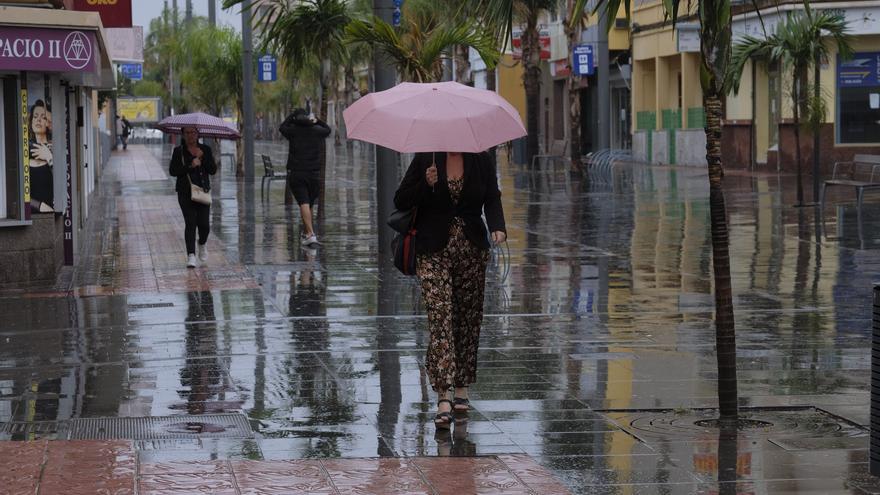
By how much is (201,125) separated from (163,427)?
29.7ft

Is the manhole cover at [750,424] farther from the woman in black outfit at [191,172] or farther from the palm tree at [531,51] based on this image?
the palm tree at [531,51]

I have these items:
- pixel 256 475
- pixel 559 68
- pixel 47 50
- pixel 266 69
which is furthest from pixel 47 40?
pixel 559 68

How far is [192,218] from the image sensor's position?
53.7ft

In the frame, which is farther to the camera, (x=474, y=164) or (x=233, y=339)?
(x=233, y=339)

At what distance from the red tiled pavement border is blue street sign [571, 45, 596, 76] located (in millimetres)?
33415

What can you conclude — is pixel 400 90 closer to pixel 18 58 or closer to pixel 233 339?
pixel 233 339

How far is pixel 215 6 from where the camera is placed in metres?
49.5

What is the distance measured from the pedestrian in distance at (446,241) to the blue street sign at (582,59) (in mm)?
32009

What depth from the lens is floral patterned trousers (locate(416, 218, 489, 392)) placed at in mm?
8008

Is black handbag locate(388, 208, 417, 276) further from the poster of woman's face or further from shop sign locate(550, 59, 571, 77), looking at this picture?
shop sign locate(550, 59, 571, 77)

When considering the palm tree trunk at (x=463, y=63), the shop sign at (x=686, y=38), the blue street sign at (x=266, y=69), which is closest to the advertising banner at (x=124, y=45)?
the blue street sign at (x=266, y=69)

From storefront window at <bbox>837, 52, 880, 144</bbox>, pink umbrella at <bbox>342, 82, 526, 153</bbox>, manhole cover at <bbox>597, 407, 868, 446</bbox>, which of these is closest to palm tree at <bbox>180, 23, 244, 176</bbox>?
storefront window at <bbox>837, 52, 880, 144</bbox>

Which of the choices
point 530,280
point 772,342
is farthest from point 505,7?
point 530,280

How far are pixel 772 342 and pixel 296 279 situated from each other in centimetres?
578
